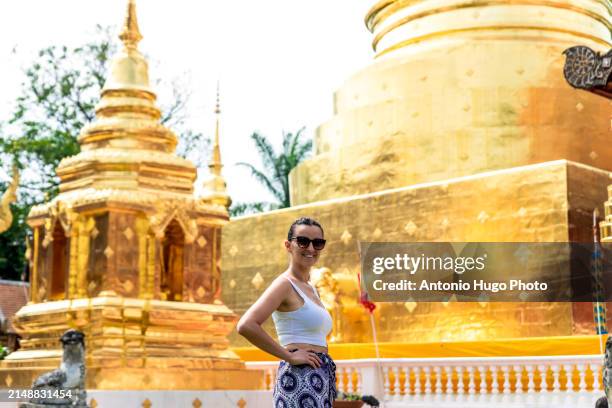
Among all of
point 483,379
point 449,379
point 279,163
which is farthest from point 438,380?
point 279,163

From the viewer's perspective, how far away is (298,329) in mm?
3400

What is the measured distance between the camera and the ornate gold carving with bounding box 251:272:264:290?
13432mm

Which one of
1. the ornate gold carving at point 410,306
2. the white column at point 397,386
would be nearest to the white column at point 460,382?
the white column at point 397,386

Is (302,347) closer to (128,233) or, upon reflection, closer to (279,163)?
(128,233)

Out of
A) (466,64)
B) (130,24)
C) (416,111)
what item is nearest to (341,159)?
(416,111)

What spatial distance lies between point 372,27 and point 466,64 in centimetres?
263

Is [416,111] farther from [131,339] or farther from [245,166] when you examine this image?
[245,166]

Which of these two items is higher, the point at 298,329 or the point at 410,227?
the point at 410,227

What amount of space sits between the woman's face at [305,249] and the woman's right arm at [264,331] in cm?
13

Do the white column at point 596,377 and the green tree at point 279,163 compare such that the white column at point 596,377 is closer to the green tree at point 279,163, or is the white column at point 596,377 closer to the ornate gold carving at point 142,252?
the ornate gold carving at point 142,252

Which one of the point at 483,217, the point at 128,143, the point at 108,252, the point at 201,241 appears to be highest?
the point at 128,143

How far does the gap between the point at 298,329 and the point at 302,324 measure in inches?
0.8

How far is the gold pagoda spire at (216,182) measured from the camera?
16.3 meters

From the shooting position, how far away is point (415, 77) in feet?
43.9
